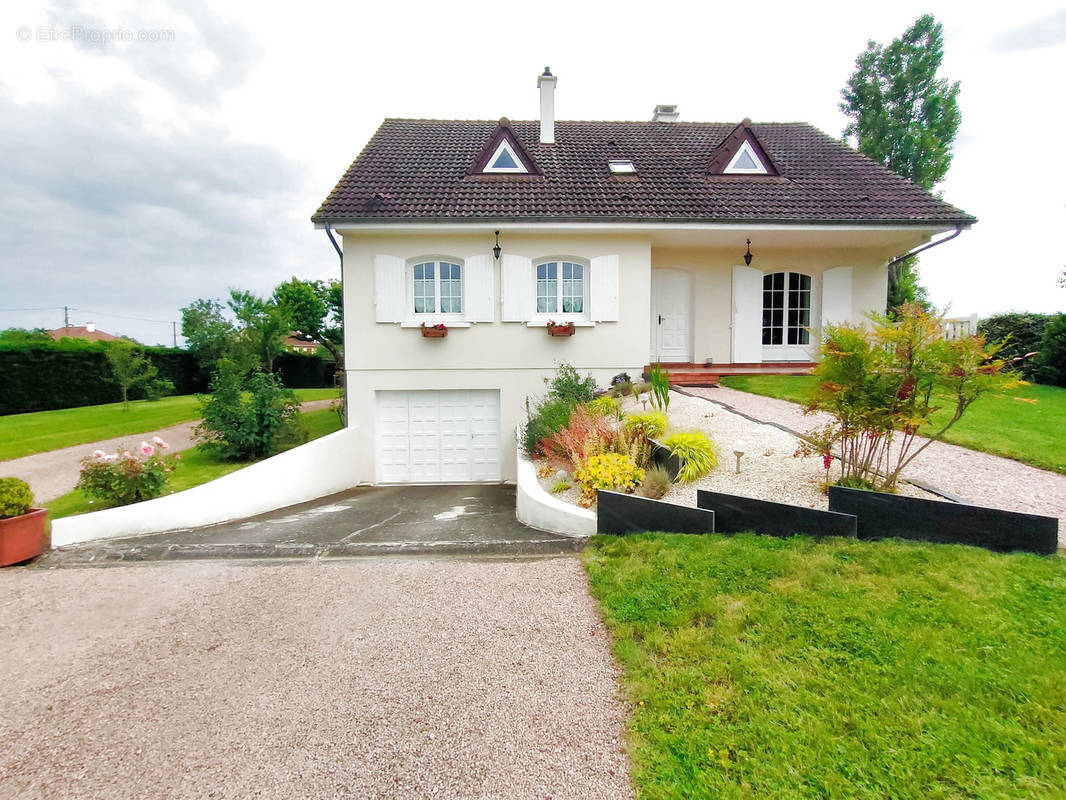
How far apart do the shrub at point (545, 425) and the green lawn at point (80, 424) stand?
22.6 ft

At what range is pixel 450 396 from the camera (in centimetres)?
1038

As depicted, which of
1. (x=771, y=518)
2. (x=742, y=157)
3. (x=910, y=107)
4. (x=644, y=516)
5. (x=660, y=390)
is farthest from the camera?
(x=910, y=107)

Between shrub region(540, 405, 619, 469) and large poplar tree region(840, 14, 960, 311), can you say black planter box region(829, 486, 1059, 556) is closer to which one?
shrub region(540, 405, 619, 469)

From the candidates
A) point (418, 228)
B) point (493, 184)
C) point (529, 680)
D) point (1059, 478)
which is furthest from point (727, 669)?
point (493, 184)

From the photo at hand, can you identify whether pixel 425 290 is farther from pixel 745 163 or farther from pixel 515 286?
pixel 745 163

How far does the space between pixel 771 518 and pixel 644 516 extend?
1.06 meters

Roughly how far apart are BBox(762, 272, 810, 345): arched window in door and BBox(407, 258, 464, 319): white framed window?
7.14 metres

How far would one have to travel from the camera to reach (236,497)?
21.4 feet

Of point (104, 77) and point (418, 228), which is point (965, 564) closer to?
point (418, 228)

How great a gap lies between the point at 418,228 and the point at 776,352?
863cm

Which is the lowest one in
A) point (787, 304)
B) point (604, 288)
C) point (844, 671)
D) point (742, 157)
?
point (844, 671)

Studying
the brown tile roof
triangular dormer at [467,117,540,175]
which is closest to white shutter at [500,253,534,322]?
the brown tile roof

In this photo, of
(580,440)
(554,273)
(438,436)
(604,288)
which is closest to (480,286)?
(554,273)

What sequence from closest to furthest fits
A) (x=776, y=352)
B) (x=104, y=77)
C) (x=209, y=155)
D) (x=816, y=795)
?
(x=816, y=795), (x=104, y=77), (x=209, y=155), (x=776, y=352)
